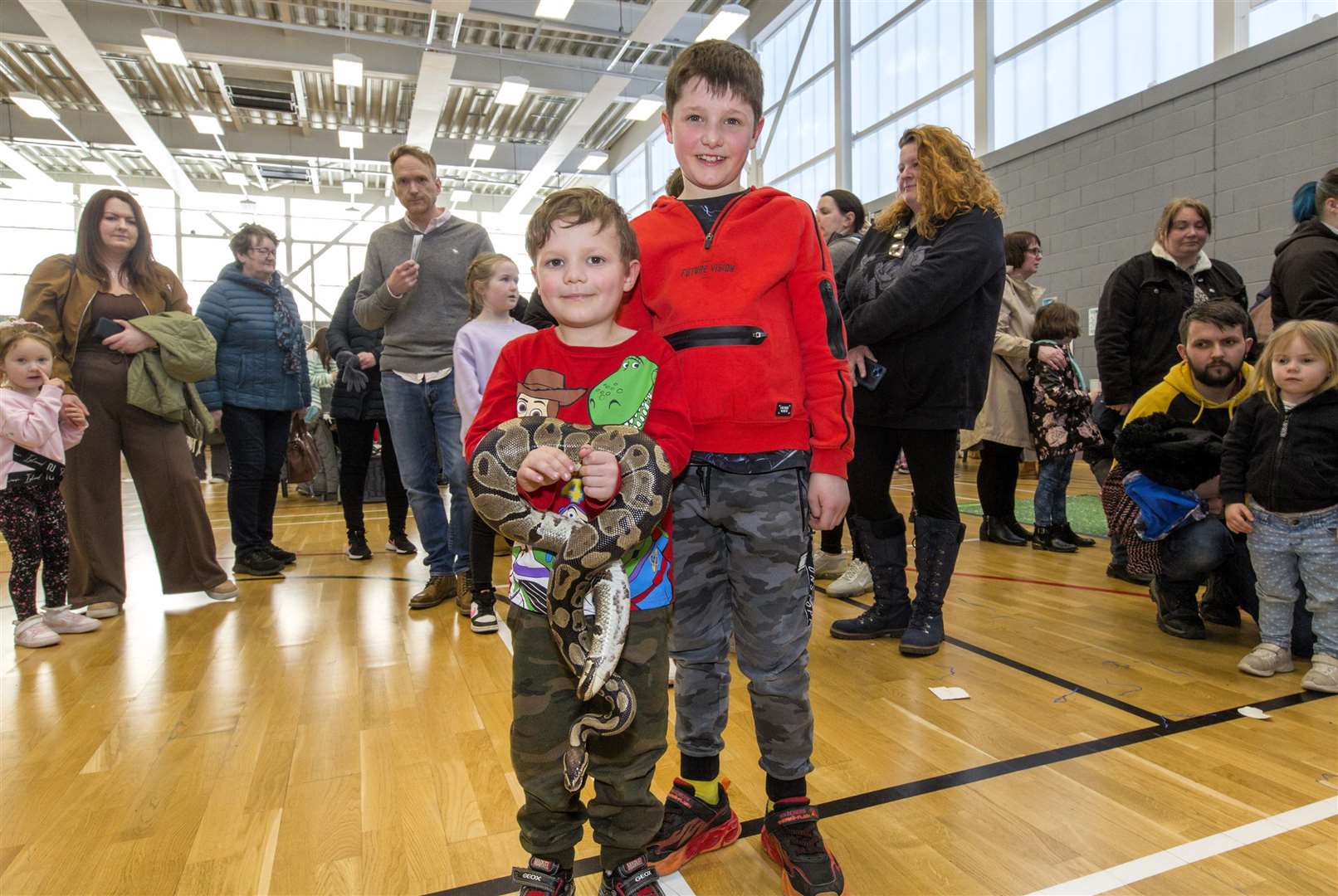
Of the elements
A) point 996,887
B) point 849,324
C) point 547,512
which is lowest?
point 996,887

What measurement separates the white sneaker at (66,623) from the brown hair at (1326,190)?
5165 mm

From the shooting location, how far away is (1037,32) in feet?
28.1

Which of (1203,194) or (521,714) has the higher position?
(1203,194)

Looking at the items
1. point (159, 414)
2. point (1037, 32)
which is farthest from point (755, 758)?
point (1037, 32)

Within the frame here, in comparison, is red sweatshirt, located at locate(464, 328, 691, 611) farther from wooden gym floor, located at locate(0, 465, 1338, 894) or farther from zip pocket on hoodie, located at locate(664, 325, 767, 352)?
wooden gym floor, located at locate(0, 465, 1338, 894)

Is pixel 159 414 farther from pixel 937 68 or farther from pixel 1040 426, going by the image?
pixel 937 68

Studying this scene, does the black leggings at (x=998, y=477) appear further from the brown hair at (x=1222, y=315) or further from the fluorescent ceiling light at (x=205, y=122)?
the fluorescent ceiling light at (x=205, y=122)

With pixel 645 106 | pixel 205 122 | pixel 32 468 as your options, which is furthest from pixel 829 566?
pixel 205 122

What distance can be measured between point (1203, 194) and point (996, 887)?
7.32 m

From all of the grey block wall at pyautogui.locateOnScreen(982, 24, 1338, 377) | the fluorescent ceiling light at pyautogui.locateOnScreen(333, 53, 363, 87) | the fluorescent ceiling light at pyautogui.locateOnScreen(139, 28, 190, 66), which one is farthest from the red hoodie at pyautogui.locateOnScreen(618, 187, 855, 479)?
the fluorescent ceiling light at pyautogui.locateOnScreen(139, 28, 190, 66)

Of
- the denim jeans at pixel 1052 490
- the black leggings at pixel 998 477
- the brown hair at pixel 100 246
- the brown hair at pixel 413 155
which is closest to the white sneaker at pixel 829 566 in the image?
the black leggings at pixel 998 477

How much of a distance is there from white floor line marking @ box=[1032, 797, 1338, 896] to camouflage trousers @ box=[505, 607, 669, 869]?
2.44 feet

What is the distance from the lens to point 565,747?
50.6 inches

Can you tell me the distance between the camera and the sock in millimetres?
1587
